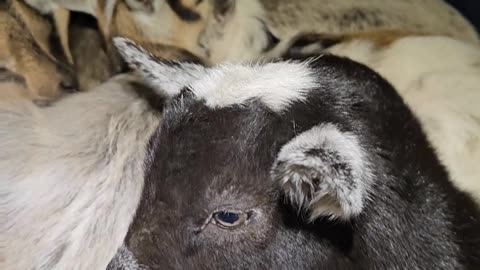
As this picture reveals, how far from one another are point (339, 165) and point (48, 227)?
605mm

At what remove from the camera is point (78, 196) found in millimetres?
1551

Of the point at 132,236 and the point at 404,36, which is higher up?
the point at 404,36

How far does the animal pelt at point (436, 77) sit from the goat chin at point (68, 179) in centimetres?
39

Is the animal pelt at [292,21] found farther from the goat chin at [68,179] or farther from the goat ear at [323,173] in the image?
the goat ear at [323,173]

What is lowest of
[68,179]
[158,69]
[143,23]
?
[68,179]

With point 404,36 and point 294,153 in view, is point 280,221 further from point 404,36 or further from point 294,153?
point 404,36

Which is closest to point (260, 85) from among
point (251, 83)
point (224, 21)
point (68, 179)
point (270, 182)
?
point (251, 83)

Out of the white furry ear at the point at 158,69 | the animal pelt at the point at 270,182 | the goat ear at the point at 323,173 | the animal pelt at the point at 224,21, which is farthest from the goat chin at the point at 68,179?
the goat ear at the point at 323,173

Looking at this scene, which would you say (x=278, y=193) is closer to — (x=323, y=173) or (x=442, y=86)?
(x=323, y=173)

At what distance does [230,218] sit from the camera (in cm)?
125

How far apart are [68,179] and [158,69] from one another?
249mm

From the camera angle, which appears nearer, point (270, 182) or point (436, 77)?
point (270, 182)

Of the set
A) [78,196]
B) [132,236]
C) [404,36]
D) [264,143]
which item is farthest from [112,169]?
[404,36]

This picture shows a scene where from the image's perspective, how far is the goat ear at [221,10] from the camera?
73.4 inches
